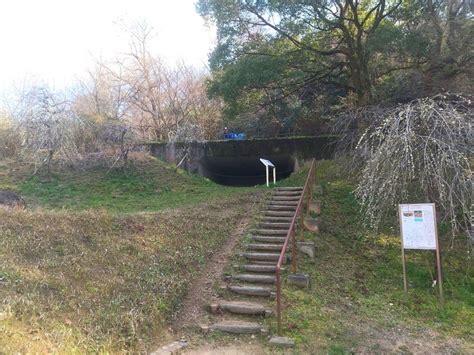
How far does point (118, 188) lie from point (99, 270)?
879cm

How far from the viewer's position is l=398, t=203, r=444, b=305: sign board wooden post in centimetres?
677

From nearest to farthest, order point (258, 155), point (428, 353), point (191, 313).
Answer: point (428, 353) → point (191, 313) → point (258, 155)

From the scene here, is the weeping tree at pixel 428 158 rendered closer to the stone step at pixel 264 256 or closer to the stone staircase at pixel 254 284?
the stone step at pixel 264 256

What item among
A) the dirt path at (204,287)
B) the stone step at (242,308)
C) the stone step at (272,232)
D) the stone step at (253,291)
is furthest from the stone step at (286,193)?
the stone step at (242,308)

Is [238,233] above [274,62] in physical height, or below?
below

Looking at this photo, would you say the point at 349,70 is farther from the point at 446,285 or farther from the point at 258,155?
the point at 446,285

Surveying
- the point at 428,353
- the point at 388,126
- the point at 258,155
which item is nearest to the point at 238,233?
the point at 388,126

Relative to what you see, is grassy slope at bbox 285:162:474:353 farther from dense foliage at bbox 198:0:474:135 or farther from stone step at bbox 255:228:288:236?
dense foliage at bbox 198:0:474:135

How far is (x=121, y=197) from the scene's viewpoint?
46.1 feet

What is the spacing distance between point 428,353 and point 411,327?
787 mm

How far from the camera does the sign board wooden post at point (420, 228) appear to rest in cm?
677

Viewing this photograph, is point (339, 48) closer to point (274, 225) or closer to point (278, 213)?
point (278, 213)

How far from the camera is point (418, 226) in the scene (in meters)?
6.93

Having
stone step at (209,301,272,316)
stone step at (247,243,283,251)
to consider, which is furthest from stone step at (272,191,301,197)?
stone step at (209,301,272,316)
